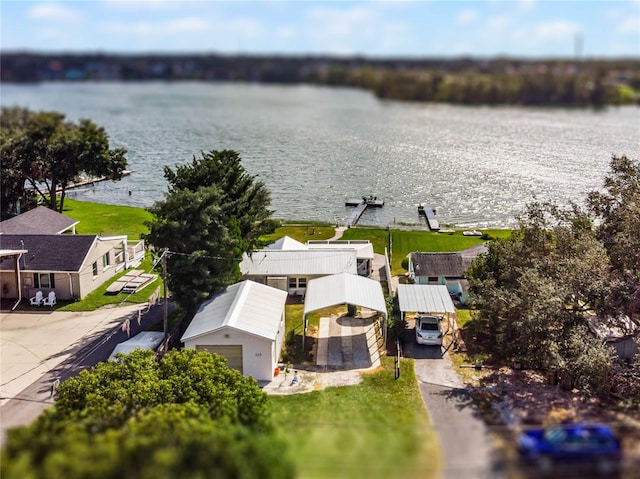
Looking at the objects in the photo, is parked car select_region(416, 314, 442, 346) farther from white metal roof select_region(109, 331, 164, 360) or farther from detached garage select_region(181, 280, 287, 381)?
white metal roof select_region(109, 331, 164, 360)

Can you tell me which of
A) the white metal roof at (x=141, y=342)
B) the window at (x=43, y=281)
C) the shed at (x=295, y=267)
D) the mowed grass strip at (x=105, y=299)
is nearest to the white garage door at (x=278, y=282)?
the shed at (x=295, y=267)

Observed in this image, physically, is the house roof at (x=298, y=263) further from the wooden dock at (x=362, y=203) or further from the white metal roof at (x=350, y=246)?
the wooden dock at (x=362, y=203)

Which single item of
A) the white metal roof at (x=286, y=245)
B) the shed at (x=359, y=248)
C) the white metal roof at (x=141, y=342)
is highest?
the white metal roof at (x=286, y=245)

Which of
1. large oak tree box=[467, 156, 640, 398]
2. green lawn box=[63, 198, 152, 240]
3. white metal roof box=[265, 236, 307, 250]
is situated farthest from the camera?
green lawn box=[63, 198, 152, 240]

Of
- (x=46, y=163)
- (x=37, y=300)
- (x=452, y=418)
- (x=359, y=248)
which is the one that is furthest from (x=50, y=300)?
(x=452, y=418)

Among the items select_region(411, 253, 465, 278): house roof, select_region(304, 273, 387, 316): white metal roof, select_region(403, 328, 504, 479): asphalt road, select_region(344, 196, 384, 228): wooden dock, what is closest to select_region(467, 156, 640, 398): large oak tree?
select_region(403, 328, 504, 479): asphalt road

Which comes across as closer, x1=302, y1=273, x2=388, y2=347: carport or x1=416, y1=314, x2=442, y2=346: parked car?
x1=416, y1=314, x2=442, y2=346: parked car

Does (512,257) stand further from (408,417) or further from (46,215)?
(46,215)
